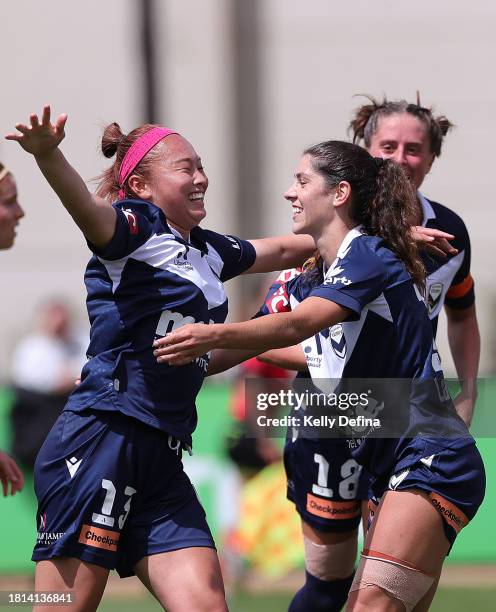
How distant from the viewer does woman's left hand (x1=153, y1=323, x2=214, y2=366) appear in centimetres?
344

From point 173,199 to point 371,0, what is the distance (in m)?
9.94

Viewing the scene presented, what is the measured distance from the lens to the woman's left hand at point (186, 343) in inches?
135

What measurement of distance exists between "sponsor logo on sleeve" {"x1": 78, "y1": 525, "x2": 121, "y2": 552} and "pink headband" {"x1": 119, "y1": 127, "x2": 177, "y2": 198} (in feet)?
3.87

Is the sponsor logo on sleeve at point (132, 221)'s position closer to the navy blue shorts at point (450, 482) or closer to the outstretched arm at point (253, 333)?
the outstretched arm at point (253, 333)

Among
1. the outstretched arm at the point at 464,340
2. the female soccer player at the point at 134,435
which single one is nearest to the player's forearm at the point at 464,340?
the outstretched arm at the point at 464,340

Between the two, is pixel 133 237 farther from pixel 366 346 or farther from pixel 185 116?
pixel 185 116

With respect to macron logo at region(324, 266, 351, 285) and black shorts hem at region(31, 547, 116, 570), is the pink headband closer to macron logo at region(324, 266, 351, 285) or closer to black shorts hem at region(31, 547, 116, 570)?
macron logo at region(324, 266, 351, 285)

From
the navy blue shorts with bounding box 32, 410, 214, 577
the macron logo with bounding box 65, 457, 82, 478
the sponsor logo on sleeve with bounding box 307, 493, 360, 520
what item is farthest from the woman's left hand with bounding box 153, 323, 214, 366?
the sponsor logo on sleeve with bounding box 307, 493, 360, 520

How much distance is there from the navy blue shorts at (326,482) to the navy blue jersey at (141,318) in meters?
1.01

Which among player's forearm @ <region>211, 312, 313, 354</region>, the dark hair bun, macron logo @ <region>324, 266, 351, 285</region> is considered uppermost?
the dark hair bun

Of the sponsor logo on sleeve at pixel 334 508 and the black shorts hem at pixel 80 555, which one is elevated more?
the sponsor logo on sleeve at pixel 334 508

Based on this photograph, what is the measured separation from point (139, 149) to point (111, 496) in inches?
46.4

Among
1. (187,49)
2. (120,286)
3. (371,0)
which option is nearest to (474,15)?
(371,0)

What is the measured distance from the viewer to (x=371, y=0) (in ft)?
43.4
